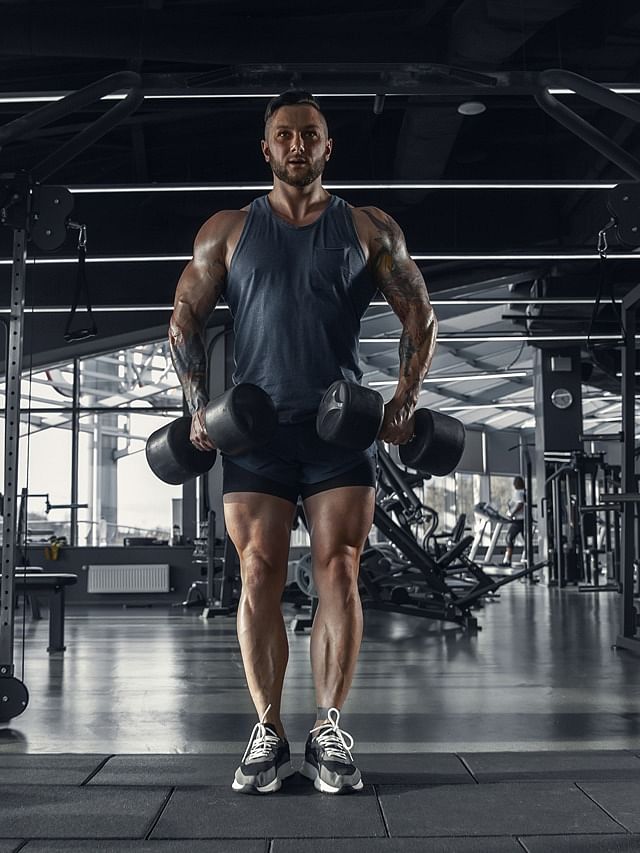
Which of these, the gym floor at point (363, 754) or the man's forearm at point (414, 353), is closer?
the gym floor at point (363, 754)

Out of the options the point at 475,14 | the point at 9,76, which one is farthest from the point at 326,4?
the point at 9,76

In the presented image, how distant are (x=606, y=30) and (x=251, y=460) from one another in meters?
3.69

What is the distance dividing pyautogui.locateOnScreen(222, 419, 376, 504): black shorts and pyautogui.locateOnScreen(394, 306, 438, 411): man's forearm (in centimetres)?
16

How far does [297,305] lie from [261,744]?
2.64ft

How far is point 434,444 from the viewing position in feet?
5.71

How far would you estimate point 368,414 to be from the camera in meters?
1.61

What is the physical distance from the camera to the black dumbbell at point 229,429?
1.61m

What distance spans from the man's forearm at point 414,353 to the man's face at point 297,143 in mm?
352

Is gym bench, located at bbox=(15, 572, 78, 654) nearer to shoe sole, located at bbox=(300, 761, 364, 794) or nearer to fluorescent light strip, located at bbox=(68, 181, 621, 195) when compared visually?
fluorescent light strip, located at bbox=(68, 181, 621, 195)

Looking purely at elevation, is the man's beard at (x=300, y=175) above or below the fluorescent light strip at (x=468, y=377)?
below

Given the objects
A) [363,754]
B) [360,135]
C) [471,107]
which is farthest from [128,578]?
[363,754]

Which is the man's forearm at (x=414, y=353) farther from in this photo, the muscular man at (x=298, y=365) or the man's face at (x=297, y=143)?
the man's face at (x=297, y=143)

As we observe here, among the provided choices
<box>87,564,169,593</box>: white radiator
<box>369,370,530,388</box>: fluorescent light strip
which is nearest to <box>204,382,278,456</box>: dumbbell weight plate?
<box>87,564,169,593</box>: white radiator

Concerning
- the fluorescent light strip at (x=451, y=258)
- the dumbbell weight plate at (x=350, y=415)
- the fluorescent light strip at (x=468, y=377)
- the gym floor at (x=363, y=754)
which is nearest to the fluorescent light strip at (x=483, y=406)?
the fluorescent light strip at (x=468, y=377)
